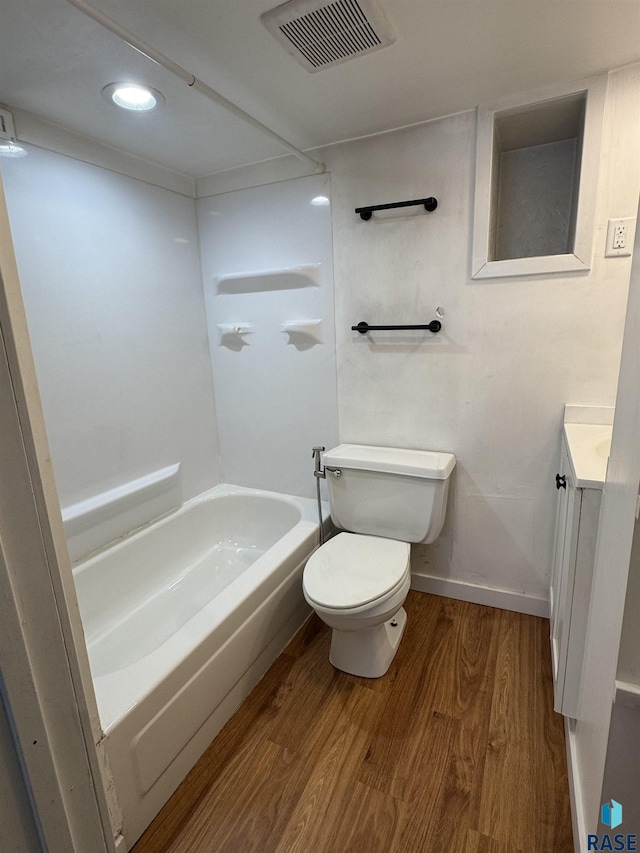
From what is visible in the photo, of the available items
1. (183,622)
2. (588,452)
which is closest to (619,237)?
(588,452)

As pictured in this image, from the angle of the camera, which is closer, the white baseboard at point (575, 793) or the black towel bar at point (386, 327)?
the white baseboard at point (575, 793)

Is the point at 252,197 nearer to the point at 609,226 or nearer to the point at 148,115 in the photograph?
the point at 148,115

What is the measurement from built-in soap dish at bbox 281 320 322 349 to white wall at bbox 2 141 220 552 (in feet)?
1.86

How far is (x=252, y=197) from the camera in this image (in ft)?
6.98

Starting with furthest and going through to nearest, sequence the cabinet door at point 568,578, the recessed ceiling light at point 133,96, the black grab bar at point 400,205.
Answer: the black grab bar at point 400,205, the recessed ceiling light at point 133,96, the cabinet door at point 568,578

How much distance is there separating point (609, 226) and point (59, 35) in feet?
5.96

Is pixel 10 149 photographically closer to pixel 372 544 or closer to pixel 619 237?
pixel 372 544

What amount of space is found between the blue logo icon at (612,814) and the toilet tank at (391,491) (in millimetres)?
1096

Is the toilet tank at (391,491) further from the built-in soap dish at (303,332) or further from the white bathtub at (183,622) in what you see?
the built-in soap dish at (303,332)

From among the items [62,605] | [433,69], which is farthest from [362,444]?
[62,605]

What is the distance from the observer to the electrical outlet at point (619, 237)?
1.48 m

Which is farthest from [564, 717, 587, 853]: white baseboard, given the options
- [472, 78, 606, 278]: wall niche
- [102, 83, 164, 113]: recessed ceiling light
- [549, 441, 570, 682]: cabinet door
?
[102, 83, 164, 113]: recessed ceiling light

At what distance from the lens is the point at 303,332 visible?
2.16 m

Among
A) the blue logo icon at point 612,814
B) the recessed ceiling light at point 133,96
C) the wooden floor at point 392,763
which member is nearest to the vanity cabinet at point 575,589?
the wooden floor at point 392,763
